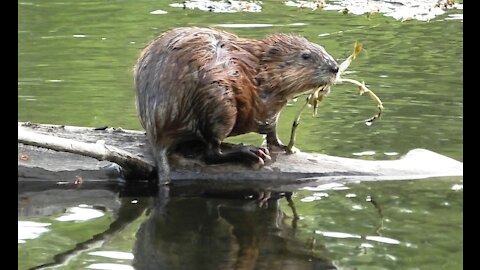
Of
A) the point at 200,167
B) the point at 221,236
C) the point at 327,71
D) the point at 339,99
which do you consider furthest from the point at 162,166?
the point at 339,99

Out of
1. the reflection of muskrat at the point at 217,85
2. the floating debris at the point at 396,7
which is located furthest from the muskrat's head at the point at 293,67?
the floating debris at the point at 396,7

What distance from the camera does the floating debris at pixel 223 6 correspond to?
14.3 meters

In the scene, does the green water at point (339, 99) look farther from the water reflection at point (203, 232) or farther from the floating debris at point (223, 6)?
the floating debris at point (223, 6)

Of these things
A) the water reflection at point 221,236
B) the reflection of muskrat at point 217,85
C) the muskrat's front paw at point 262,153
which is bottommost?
the water reflection at point 221,236

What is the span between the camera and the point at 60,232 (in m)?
5.09

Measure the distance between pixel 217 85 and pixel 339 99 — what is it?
3045mm

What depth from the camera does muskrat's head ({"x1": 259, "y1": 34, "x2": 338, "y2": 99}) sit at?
227 inches

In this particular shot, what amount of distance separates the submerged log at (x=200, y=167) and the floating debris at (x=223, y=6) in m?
8.48

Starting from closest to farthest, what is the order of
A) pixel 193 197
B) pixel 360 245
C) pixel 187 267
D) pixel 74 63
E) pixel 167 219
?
pixel 187 267
pixel 360 245
pixel 167 219
pixel 193 197
pixel 74 63

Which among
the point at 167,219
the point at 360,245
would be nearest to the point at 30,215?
the point at 167,219

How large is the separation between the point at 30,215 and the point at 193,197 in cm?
90

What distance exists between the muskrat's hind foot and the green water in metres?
0.26

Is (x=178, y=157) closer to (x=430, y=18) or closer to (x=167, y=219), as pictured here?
(x=167, y=219)
